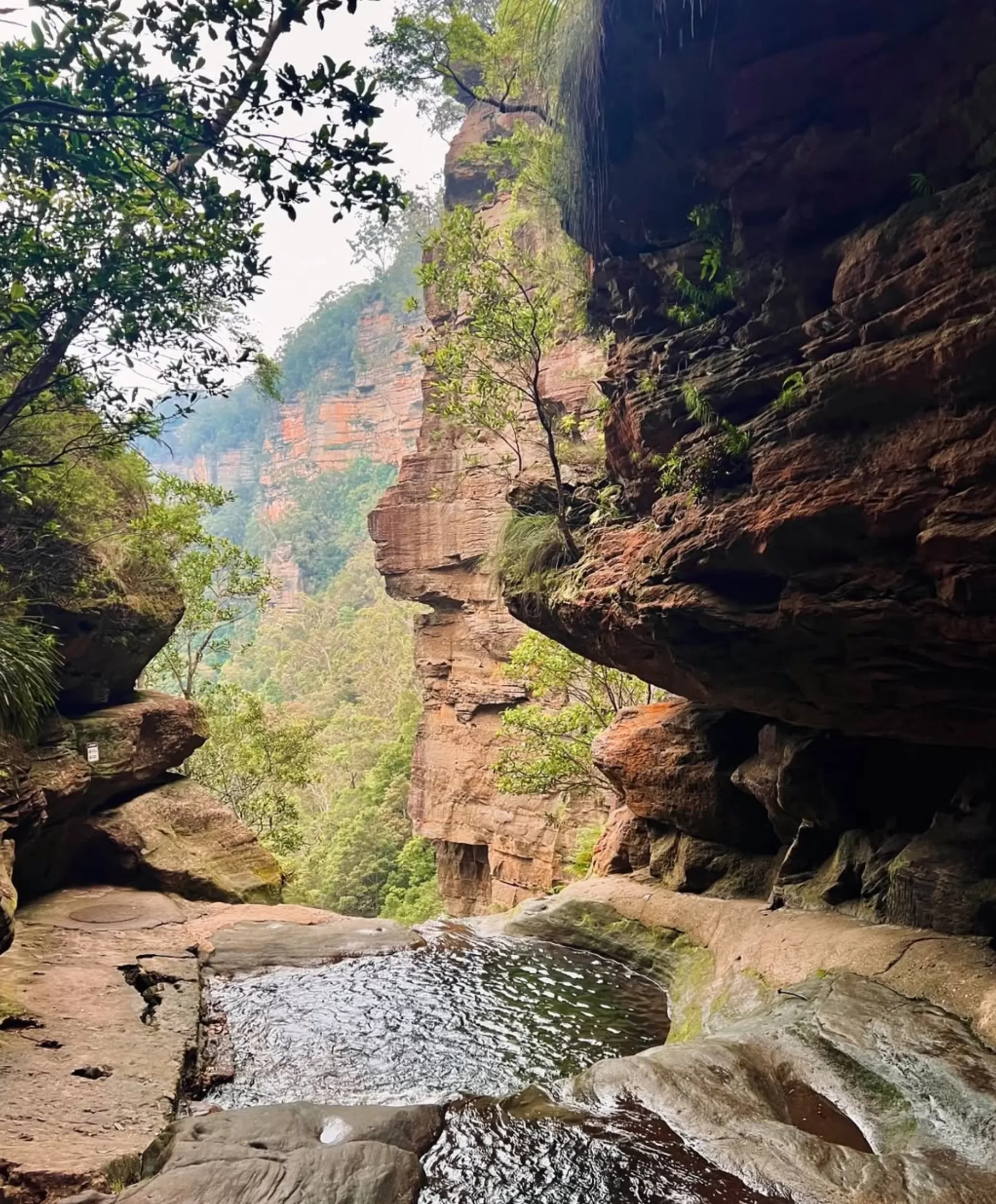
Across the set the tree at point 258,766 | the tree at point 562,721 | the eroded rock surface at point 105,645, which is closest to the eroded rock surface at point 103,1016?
the eroded rock surface at point 105,645

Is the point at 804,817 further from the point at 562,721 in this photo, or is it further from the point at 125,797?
the point at 125,797

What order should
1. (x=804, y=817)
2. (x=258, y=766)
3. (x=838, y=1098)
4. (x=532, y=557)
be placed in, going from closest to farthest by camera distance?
(x=838, y=1098), (x=804, y=817), (x=532, y=557), (x=258, y=766)

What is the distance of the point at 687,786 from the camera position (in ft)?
34.5

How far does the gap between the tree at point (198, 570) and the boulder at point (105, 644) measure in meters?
1.30

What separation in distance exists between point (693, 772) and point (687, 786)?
0.71ft

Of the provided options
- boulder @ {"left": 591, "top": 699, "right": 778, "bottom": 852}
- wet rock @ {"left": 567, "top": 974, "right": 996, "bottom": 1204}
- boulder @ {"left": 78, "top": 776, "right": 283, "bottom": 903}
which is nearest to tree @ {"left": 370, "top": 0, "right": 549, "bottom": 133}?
boulder @ {"left": 591, "top": 699, "right": 778, "bottom": 852}

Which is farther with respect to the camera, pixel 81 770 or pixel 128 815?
pixel 128 815

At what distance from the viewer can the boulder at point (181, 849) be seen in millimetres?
11859

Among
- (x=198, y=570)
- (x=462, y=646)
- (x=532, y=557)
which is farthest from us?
(x=462, y=646)

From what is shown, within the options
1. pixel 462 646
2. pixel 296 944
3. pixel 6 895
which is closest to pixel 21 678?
pixel 6 895

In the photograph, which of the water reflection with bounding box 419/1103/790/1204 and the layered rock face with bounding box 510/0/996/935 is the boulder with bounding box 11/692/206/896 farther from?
the layered rock face with bounding box 510/0/996/935

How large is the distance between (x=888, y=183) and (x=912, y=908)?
20.9 feet

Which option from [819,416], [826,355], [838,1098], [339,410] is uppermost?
[339,410]

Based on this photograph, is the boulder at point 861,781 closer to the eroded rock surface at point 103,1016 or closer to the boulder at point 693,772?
the boulder at point 693,772
